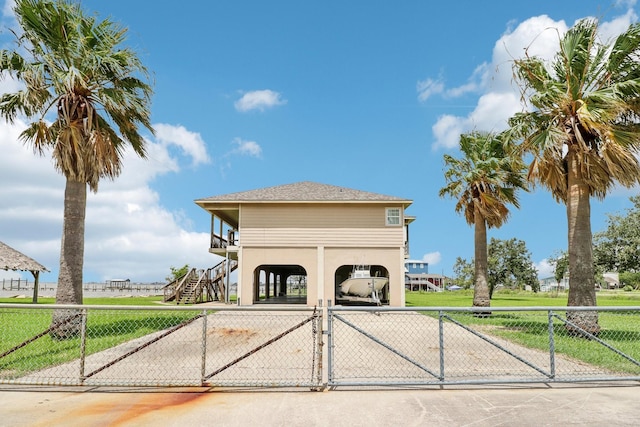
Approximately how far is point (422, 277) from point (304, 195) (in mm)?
77845

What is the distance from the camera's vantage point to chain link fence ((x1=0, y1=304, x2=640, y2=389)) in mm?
6773

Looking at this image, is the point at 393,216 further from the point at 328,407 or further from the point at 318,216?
the point at 328,407

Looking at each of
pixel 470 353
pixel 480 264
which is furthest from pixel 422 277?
pixel 470 353

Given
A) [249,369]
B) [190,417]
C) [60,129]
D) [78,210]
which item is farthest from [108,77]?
[190,417]

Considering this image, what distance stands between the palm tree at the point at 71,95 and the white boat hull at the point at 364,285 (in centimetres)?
1387

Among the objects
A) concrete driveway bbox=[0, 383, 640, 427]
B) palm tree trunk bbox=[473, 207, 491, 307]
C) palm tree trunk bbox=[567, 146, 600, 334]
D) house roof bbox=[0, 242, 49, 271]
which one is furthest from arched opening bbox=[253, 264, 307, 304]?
concrete driveway bbox=[0, 383, 640, 427]

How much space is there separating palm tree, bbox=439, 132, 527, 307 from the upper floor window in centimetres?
369

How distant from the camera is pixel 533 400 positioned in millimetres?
6109

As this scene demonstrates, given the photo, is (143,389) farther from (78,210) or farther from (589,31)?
(589,31)

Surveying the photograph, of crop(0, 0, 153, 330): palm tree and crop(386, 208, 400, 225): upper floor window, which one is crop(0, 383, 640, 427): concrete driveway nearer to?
crop(0, 0, 153, 330): palm tree

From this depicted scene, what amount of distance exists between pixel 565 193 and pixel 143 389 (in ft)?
45.0

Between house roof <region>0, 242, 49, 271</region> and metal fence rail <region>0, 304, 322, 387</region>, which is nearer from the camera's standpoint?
metal fence rail <region>0, 304, 322, 387</region>

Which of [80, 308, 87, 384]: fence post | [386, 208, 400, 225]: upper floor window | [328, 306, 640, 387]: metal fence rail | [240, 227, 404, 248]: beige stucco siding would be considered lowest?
[328, 306, 640, 387]: metal fence rail

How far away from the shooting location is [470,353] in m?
10.1
